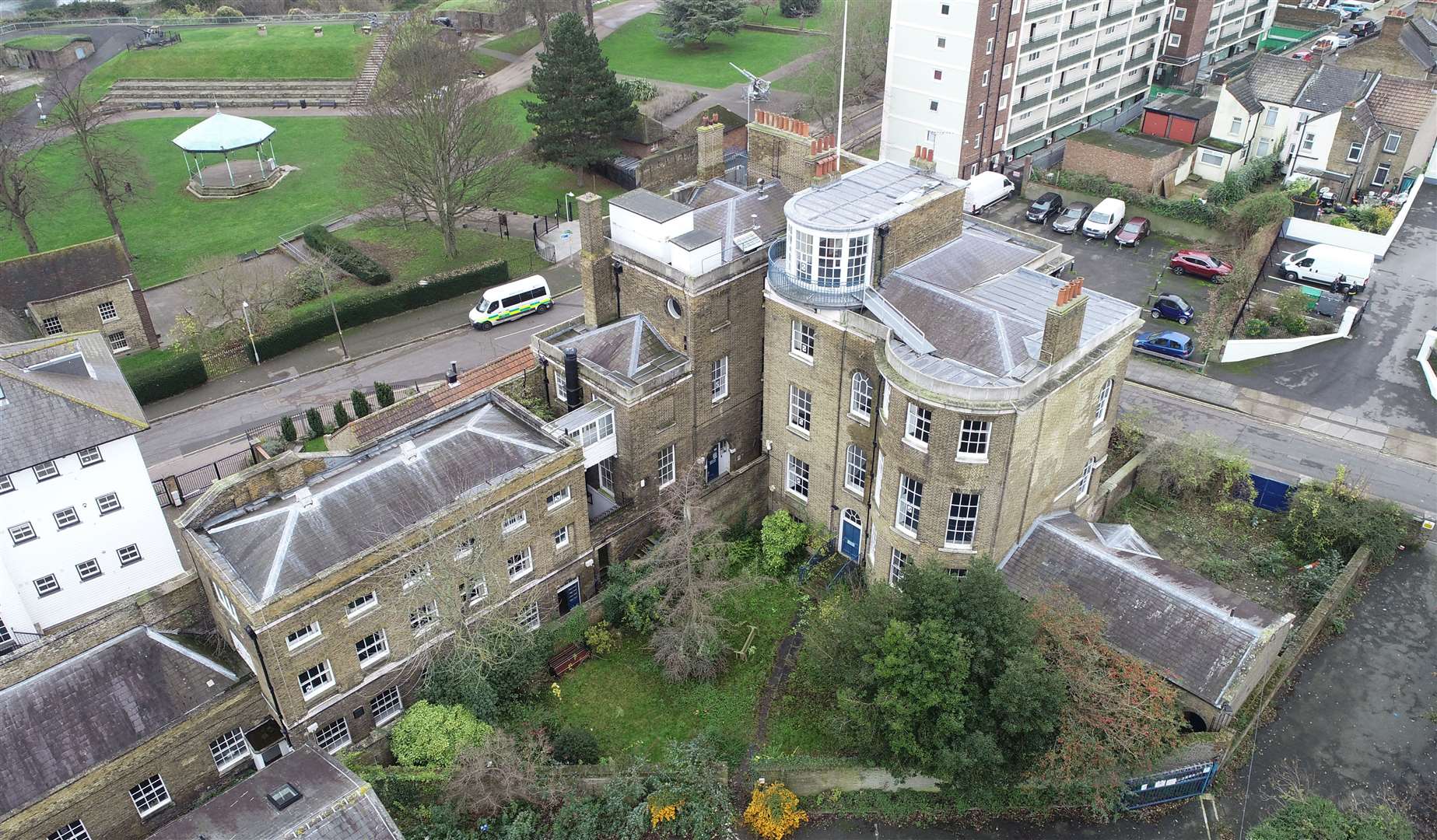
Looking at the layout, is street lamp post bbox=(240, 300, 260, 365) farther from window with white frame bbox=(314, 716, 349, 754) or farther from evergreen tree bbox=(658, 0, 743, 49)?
evergreen tree bbox=(658, 0, 743, 49)

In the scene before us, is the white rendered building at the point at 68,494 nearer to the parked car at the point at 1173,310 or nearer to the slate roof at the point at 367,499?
the slate roof at the point at 367,499

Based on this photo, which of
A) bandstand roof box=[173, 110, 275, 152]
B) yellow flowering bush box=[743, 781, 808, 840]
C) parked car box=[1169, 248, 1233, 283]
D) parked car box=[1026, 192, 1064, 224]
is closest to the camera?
yellow flowering bush box=[743, 781, 808, 840]

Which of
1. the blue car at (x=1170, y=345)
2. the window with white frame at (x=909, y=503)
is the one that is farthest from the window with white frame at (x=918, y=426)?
the blue car at (x=1170, y=345)

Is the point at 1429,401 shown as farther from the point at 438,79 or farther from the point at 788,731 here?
the point at 438,79

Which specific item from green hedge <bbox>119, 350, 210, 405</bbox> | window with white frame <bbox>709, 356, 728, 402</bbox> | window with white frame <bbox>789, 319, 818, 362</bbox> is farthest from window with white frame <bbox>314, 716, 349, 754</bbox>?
green hedge <bbox>119, 350, 210, 405</bbox>

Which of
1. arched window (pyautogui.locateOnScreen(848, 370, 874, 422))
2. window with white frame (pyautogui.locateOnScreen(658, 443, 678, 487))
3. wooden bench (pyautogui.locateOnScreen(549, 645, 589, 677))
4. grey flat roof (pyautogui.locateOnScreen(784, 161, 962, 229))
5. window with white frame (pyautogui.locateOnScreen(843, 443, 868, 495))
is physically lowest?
wooden bench (pyautogui.locateOnScreen(549, 645, 589, 677))
